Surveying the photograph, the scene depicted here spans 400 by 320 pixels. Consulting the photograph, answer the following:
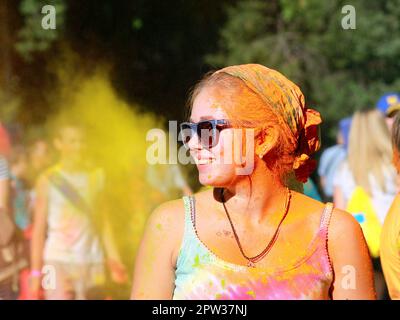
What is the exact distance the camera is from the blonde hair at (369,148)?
679 cm

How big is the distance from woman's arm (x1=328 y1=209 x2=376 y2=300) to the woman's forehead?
17.5 inches

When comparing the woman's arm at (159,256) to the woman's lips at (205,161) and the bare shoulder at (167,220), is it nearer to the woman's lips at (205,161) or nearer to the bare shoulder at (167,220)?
the bare shoulder at (167,220)

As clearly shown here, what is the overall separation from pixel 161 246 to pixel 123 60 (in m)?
6.65

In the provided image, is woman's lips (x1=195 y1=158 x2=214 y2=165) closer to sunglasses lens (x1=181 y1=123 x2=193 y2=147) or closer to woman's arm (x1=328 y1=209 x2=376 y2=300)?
sunglasses lens (x1=181 y1=123 x2=193 y2=147)

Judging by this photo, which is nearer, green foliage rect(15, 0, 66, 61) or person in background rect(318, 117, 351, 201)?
person in background rect(318, 117, 351, 201)

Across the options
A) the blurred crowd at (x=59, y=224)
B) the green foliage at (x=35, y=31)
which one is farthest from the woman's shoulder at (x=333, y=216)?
the green foliage at (x=35, y=31)

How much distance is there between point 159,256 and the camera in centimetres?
248

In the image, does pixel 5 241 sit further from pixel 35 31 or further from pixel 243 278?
pixel 243 278

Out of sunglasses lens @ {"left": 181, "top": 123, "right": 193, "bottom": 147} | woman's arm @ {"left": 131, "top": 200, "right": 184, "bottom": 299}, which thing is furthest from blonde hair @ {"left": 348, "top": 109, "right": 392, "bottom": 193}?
woman's arm @ {"left": 131, "top": 200, "right": 184, "bottom": 299}

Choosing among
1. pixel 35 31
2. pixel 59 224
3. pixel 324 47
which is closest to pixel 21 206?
pixel 59 224

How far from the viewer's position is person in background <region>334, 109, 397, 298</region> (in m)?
6.59
